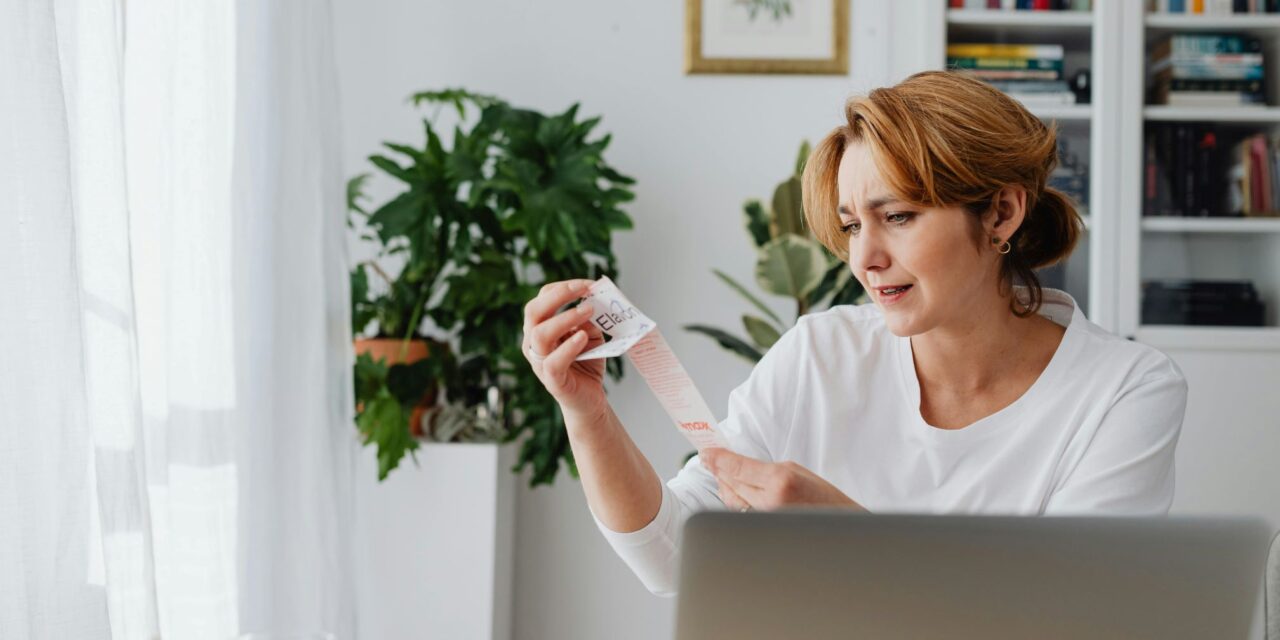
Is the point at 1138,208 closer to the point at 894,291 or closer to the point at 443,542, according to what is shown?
the point at 894,291

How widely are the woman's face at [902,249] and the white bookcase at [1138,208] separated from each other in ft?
5.27

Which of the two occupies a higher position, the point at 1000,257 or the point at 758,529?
the point at 1000,257

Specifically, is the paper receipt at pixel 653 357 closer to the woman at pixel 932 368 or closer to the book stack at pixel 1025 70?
the woman at pixel 932 368

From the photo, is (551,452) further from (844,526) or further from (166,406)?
(844,526)

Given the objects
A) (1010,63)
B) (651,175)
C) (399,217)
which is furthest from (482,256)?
(1010,63)

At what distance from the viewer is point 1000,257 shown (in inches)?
58.1

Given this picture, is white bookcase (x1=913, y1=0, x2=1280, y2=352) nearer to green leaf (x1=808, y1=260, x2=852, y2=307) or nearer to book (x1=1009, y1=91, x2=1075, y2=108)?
book (x1=1009, y1=91, x2=1075, y2=108)

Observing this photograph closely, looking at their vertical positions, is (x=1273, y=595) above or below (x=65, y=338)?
below

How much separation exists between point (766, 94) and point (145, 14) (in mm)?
1802

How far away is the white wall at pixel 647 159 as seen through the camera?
3049mm

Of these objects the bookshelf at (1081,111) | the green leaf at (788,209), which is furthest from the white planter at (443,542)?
the bookshelf at (1081,111)

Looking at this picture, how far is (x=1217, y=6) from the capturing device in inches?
110

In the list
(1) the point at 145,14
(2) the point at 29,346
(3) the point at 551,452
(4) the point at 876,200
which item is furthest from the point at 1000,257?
(3) the point at 551,452

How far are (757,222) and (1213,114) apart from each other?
121cm
